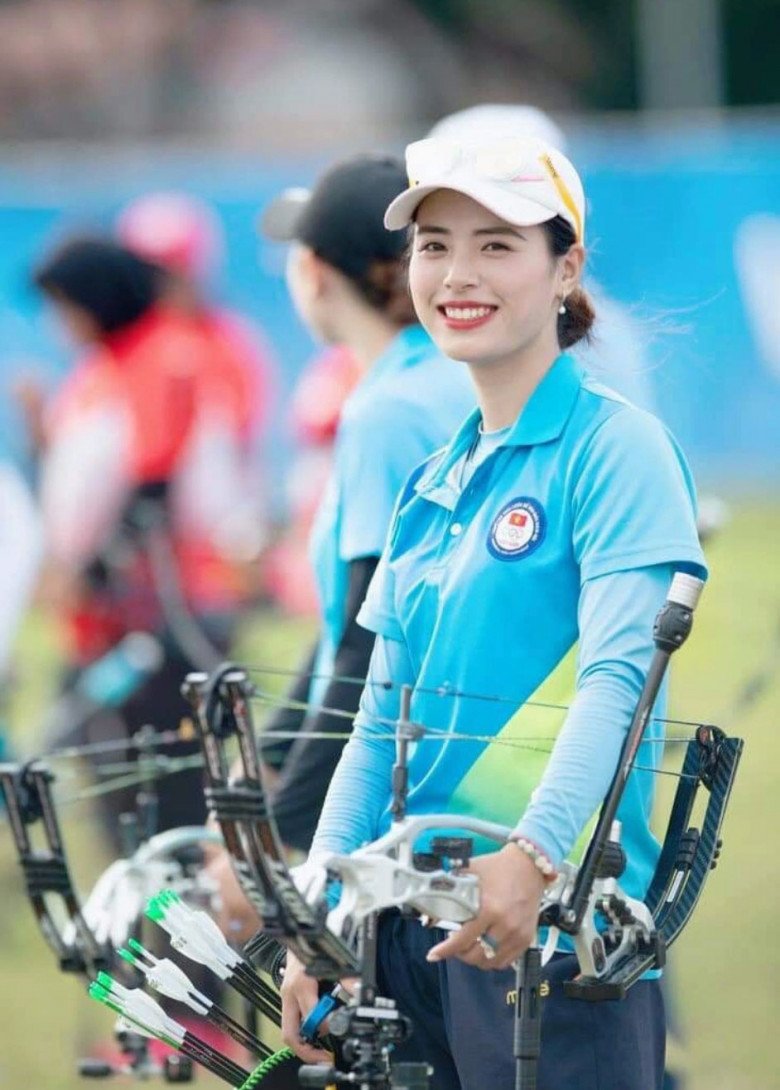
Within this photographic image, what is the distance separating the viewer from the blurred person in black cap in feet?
13.9

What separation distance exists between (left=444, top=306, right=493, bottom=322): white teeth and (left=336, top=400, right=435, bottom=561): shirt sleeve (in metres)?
0.90

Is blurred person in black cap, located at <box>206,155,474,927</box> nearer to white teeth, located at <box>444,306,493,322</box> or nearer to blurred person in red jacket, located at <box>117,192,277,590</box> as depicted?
white teeth, located at <box>444,306,493,322</box>

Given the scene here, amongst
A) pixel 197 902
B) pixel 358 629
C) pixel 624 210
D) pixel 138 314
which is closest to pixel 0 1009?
pixel 138 314

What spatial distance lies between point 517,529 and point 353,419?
3.87 feet

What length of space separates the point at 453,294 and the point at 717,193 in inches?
Result: 420

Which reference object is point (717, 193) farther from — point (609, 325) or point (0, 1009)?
point (609, 325)

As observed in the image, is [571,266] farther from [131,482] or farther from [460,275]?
[131,482]

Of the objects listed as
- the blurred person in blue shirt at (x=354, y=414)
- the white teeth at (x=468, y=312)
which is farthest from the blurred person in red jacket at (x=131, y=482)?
the white teeth at (x=468, y=312)

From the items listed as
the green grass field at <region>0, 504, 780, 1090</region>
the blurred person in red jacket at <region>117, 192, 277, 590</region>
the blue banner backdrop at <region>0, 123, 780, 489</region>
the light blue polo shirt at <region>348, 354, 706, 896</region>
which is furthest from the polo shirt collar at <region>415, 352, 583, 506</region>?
the blue banner backdrop at <region>0, 123, 780, 489</region>

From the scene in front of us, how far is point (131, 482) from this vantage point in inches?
332

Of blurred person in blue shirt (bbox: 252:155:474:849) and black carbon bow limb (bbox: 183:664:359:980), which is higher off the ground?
blurred person in blue shirt (bbox: 252:155:474:849)

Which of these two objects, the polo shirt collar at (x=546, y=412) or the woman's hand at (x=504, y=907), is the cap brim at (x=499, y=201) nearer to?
the polo shirt collar at (x=546, y=412)

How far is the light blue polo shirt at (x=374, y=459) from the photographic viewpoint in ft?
13.9

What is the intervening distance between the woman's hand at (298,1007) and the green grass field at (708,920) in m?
2.56
